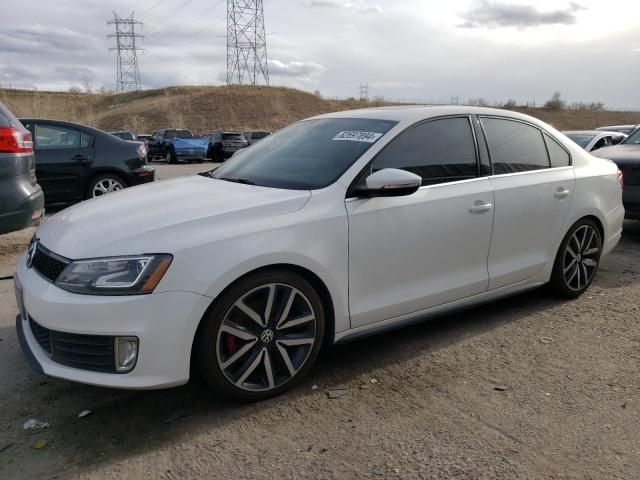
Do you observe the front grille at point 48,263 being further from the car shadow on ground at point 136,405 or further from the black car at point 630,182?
the black car at point 630,182

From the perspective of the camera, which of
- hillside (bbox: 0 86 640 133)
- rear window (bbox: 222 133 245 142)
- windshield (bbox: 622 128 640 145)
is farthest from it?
hillside (bbox: 0 86 640 133)

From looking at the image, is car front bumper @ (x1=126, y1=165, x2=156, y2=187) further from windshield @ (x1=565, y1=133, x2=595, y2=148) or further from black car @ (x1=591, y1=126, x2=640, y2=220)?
windshield @ (x1=565, y1=133, x2=595, y2=148)

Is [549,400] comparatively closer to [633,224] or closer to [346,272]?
[346,272]

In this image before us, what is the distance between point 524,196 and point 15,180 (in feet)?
14.2

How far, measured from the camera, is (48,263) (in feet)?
9.57

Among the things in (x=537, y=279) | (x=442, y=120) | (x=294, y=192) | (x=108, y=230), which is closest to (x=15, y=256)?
(x=108, y=230)

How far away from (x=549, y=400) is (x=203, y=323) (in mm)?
1970


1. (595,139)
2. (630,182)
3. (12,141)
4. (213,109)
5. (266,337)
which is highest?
(213,109)

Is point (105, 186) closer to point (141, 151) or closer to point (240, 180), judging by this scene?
point (141, 151)

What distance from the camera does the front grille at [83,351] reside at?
266 centimetres

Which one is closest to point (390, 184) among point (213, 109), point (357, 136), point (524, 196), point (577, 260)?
point (357, 136)

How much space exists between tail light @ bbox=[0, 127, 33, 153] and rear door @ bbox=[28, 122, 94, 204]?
3298 mm

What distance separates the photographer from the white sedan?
268 centimetres

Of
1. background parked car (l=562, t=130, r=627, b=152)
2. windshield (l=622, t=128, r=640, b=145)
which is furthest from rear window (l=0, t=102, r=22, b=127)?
background parked car (l=562, t=130, r=627, b=152)
